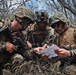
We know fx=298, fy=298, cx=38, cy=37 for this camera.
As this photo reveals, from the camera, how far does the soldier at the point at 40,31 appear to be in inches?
203

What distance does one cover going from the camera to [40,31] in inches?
209

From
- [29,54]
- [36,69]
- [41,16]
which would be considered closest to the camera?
[36,69]

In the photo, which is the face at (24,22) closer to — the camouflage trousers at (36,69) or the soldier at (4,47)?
the soldier at (4,47)

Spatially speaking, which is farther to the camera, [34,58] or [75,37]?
[75,37]

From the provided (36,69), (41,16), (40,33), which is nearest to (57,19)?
(41,16)

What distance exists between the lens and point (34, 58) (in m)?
4.70

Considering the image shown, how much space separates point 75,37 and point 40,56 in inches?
29.8

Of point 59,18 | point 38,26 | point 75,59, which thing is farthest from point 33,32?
point 75,59

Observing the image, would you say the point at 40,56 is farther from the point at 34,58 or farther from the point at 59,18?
the point at 59,18

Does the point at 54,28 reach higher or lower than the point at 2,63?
higher

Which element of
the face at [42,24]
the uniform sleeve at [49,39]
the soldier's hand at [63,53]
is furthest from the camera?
the uniform sleeve at [49,39]

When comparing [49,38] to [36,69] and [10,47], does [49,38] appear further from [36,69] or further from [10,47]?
[36,69]

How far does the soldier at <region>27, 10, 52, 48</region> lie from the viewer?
5.16 m

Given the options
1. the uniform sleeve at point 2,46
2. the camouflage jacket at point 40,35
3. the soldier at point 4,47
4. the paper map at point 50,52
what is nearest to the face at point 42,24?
the camouflage jacket at point 40,35
